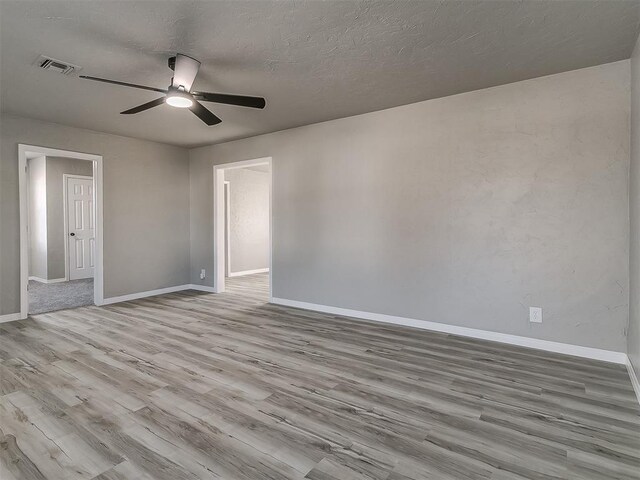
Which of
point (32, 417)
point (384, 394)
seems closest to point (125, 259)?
point (32, 417)

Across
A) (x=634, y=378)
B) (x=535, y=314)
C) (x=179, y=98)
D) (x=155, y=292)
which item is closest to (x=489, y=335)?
(x=535, y=314)

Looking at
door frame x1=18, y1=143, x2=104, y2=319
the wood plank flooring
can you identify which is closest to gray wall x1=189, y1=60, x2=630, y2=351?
the wood plank flooring

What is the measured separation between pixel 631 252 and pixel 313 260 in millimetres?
3279

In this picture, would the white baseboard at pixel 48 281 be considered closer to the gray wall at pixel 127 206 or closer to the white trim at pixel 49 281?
the white trim at pixel 49 281

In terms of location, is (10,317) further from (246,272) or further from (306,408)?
(246,272)

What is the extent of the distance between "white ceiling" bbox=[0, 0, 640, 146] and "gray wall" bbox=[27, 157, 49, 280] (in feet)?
12.8

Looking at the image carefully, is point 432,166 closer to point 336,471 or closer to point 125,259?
point 336,471

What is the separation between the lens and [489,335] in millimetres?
3463

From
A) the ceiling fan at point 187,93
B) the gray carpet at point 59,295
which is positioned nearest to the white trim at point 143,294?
the gray carpet at point 59,295

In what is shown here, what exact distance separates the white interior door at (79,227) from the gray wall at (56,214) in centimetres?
13

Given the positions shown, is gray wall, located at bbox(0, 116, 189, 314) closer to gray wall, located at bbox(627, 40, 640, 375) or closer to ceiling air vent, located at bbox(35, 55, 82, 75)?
ceiling air vent, located at bbox(35, 55, 82, 75)

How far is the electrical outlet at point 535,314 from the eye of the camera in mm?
3211

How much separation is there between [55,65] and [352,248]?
135 inches

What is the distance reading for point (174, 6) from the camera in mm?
2090
